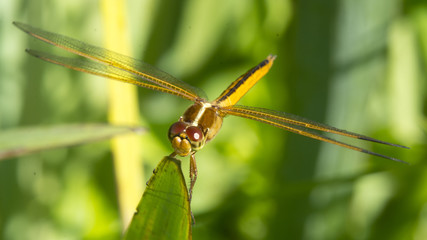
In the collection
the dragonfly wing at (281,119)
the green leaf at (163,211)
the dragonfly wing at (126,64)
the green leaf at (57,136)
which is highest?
the dragonfly wing at (126,64)

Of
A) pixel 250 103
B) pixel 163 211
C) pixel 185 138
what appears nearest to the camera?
pixel 163 211

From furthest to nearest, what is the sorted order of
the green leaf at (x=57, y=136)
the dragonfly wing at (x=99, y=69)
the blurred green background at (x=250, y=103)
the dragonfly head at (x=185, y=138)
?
1. the blurred green background at (x=250, y=103)
2. the dragonfly wing at (x=99, y=69)
3. the dragonfly head at (x=185, y=138)
4. the green leaf at (x=57, y=136)

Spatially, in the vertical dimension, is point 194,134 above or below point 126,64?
below

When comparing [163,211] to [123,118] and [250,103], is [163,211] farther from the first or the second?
[250,103]

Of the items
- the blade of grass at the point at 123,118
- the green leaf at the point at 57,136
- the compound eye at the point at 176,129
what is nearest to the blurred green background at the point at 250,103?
the blade of grass at the point at 123,118

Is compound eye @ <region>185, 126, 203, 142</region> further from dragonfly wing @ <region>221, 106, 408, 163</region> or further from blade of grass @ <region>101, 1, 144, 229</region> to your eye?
blade of grass @ <region>101, 1, 144, 229</region>

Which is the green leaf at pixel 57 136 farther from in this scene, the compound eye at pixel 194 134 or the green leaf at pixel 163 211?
the compound eye at pixel 194 134

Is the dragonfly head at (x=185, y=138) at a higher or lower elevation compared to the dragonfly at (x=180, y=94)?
lower

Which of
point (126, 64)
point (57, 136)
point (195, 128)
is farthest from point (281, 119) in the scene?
point (57, 136)
